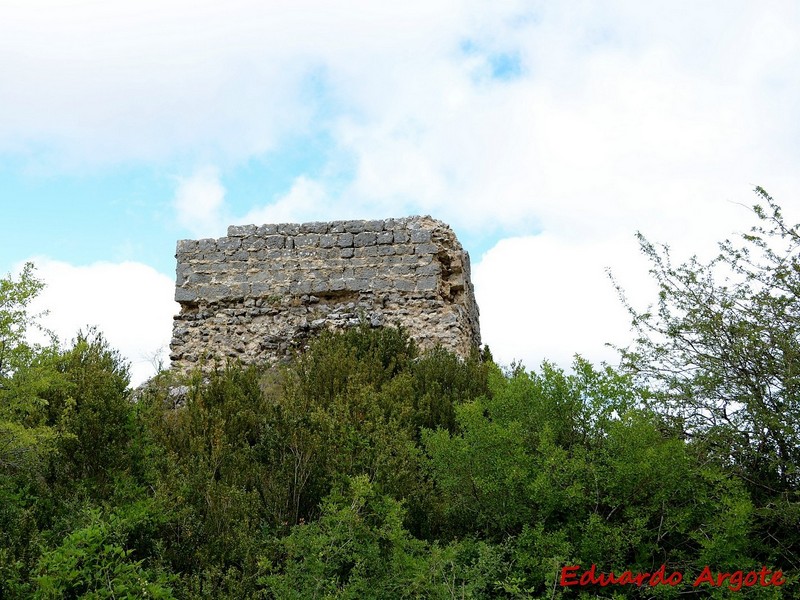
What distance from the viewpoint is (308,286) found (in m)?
12.1

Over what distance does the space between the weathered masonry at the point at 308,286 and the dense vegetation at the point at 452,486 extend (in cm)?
486

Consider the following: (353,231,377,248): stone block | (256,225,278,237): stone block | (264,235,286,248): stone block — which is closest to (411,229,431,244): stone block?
(353,231,377,248): stone block

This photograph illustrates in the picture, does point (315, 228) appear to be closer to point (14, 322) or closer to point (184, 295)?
point (184, 295)

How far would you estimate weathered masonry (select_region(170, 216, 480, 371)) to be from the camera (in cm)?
1177

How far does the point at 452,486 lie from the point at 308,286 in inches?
277

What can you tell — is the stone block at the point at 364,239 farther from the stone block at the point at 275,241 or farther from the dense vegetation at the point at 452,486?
the dense vegetation at the point at 452,486

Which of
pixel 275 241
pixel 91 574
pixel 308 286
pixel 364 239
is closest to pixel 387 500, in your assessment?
pixel 91 574

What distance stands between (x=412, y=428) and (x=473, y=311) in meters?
6.32

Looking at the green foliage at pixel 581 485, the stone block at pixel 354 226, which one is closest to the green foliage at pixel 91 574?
the green foliage at pixel 581 485

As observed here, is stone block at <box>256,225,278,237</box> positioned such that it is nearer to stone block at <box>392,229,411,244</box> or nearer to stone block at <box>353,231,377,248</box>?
stone block at <box>353,231,377,248</box>

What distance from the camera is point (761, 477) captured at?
585 cm

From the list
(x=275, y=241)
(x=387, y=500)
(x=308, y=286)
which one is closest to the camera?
(x=387, y=500)

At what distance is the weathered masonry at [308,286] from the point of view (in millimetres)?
11773

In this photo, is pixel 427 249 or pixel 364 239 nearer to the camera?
pixel 427 249
